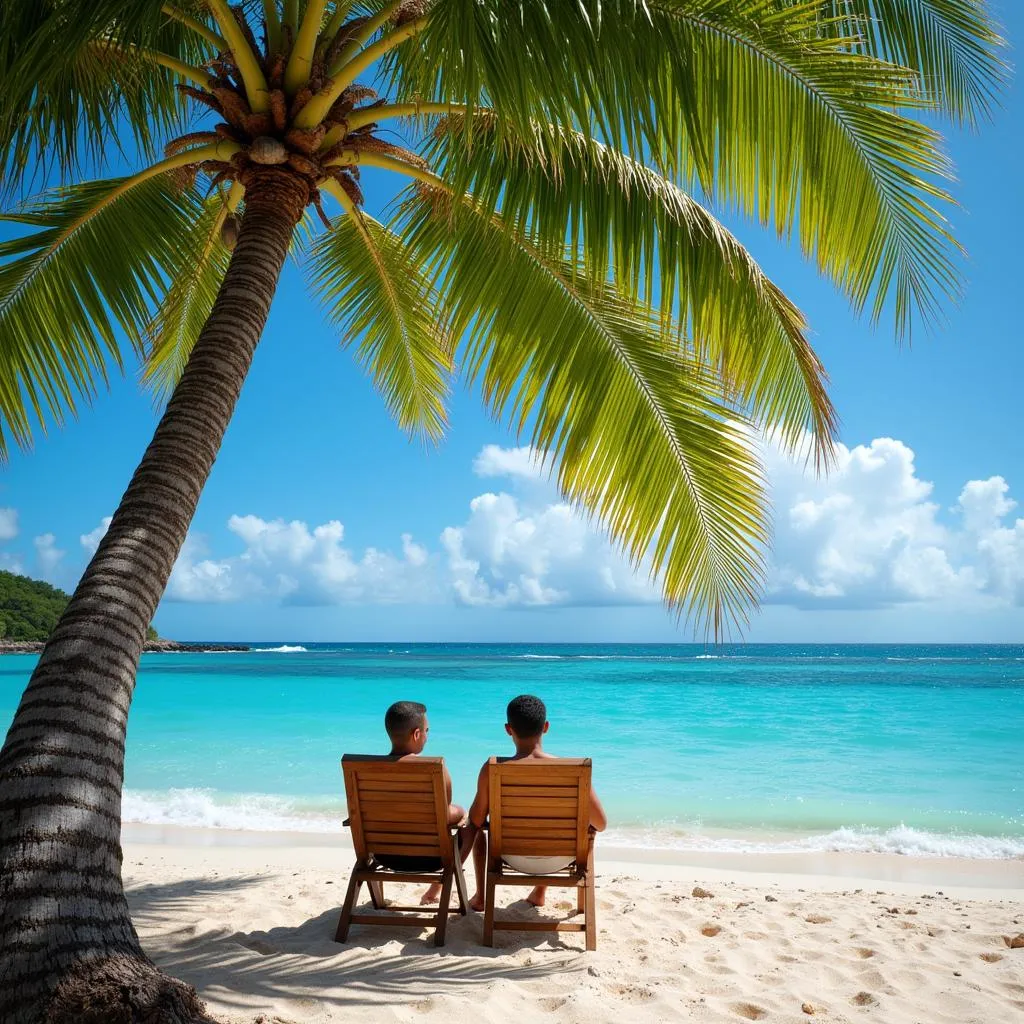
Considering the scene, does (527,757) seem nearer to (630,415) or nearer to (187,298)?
(630,415)

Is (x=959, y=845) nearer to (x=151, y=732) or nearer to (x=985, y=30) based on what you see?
(x=985, y=30)

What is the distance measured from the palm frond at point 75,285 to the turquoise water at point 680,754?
5.14 metres

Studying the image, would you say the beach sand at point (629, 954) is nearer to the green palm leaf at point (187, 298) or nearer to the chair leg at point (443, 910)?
the chair leg at point (443, 910)

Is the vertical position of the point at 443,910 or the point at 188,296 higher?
the point at 188,296

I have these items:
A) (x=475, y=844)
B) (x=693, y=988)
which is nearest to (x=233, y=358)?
(x=475, y=844)

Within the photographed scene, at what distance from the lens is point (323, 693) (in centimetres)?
2709

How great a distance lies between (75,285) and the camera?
5230 mm

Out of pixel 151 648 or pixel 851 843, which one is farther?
pixel 151 648

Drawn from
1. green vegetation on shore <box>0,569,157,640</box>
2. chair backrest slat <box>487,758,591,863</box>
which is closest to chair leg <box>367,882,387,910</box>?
chair backrest slat <box>487,758,591,863</box>

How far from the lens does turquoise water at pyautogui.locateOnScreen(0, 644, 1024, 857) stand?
8.77m

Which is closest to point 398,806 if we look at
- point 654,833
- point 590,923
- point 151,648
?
point 590,923

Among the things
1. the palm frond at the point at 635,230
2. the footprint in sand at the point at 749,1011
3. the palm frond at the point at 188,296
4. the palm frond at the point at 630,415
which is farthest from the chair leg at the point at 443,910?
the palm frond at the point at 188,296

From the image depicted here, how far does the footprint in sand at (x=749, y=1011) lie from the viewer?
10.5 feet

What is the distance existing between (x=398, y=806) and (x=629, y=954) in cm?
127
